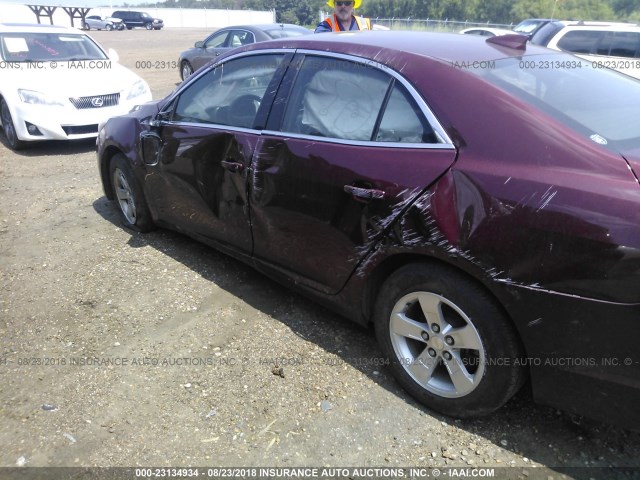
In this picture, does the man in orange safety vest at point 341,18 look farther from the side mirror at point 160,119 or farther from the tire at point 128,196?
the tire at point 128,196

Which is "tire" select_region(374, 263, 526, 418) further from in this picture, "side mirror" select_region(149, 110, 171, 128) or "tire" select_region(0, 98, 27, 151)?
"tire" select_region(0, 98, 27, 151)

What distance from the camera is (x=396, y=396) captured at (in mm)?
2662

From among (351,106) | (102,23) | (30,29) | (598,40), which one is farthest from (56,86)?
(102,23)

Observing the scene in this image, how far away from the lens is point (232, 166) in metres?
3.23

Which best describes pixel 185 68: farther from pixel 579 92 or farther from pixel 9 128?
pixel 579 92

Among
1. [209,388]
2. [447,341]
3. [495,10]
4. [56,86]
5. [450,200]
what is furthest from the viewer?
[495,10]

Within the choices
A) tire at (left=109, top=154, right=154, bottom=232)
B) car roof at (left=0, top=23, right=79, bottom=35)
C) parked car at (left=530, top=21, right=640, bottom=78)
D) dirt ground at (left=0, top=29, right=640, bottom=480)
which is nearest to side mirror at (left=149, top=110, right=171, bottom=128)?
tire at (left=109, top=154, right=154, bottom=232)

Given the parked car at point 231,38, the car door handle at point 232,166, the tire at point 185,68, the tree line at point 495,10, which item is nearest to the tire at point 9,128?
the parked car at point 231,38

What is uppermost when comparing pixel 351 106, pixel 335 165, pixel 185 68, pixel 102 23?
pixel 351 106

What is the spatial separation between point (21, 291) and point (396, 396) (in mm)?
2801

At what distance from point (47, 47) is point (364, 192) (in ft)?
24.4

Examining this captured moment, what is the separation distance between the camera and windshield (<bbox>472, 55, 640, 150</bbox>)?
2.17 metres

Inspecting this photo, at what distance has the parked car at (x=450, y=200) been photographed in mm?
1927

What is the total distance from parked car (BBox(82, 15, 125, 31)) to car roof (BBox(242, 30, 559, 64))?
53.5m
